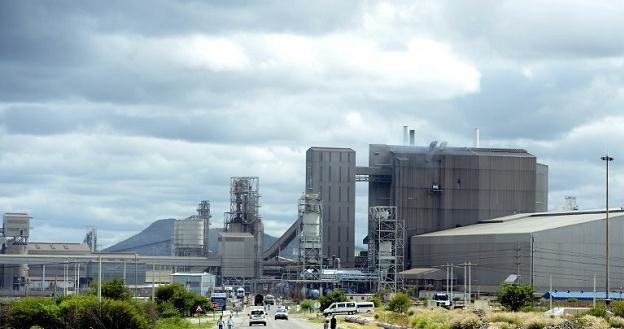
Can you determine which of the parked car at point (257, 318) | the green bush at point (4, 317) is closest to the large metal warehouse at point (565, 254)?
the parked car at point (257, 318)

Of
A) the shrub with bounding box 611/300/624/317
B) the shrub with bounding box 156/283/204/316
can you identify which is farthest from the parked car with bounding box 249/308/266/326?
the shrub with bounding box 611/300/624/317

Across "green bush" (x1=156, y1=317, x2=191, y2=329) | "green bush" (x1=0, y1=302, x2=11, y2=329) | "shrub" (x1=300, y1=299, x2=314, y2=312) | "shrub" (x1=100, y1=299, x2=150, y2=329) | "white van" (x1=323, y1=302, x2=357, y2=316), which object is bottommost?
"shrub" (x1=300, y1=299, x2=314, y2=312)

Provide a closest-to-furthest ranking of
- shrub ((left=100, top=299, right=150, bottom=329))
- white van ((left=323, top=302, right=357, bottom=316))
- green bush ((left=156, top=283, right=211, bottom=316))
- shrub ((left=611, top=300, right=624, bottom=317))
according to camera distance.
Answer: shrub ((left=100, top=299, right=150, bottom=329)) < shrub ((left=611, top=300, right=624, bottom=317)) < white van ((left=323, top=302, right=357, bottom=316)) < green bush ((left=156, top=283, right=211, bottom=316))

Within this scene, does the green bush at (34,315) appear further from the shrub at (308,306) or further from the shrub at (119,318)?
the shrub at (308,306)

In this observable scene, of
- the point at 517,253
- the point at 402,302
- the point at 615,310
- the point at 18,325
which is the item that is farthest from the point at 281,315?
the point at 517,253

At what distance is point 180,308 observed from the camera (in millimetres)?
150500

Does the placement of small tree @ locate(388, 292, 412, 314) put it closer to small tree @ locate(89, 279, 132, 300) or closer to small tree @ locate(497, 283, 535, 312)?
small tree @ locate(497, 283, 535, 312)

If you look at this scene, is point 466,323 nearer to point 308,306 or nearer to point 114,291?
point 114,291

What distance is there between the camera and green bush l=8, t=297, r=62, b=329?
327 feet

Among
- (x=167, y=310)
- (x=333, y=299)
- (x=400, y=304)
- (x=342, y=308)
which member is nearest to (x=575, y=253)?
(x=333, y=299)

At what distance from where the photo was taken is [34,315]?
101375mm

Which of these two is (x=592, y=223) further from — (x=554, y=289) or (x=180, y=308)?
(x=180, y=308)

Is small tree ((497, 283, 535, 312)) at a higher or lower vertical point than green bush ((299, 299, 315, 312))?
higher

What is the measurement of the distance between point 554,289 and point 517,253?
8.82m
